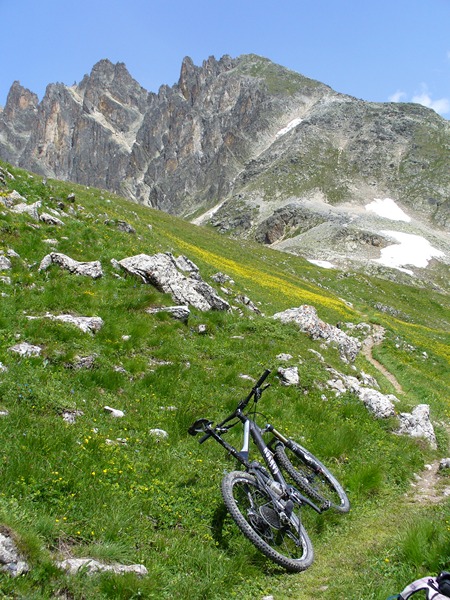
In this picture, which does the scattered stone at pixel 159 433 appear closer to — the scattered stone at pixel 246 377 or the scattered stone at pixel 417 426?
the scattered stone at pixel 246 377

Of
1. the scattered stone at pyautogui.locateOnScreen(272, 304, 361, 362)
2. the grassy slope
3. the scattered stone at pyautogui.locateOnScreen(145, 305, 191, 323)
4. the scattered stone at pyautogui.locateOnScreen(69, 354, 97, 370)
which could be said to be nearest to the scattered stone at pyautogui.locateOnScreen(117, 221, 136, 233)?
the grassy slope

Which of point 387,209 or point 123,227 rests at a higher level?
point 387,209

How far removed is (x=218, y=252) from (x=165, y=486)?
4724cm

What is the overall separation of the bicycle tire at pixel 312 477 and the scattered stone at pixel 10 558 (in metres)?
5.11

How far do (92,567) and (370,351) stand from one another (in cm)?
2604

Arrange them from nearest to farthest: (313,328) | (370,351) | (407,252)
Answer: (313,328) → (370,351) → (407,252)

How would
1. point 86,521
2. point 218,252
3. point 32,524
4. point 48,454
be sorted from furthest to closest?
point 218,252 → point 48,454 → point 86,521 → point 32,524

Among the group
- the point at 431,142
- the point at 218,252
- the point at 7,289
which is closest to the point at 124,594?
the point at 7,289

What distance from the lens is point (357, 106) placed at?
654ft

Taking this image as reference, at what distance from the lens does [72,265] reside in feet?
51.2

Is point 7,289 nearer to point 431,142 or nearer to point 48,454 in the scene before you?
point 48,454

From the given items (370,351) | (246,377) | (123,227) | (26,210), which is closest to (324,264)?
(370,351)

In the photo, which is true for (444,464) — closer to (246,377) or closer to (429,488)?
(429,488)

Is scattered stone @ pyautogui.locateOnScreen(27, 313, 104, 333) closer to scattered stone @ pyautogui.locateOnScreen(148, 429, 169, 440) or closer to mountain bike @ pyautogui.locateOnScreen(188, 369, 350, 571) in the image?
scattered stone @ pyautogui.locateOnScreen(148, 429, 169, 440)
